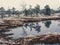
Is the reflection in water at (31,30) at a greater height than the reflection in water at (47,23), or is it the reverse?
the reflection in water at (47,23)

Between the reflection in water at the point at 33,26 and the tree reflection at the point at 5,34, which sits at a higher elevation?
the reflection in water at the point at 33,26

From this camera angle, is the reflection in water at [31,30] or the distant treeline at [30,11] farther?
the distant treeline at [30,11]

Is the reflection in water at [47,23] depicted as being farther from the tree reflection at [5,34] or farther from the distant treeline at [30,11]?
the tree reflection at [5,34]

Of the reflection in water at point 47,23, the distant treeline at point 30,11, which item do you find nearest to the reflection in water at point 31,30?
the reflection in water at point 47,23

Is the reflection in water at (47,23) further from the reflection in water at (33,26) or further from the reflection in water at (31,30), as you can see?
the reflection in water at (33,26)

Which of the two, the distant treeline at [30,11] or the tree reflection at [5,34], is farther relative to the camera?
the distant treeline at [30,11]

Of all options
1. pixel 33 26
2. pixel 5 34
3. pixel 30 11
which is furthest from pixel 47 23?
pixel 5 34

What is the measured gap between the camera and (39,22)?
334 cm

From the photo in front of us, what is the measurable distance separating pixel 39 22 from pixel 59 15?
0.45 m

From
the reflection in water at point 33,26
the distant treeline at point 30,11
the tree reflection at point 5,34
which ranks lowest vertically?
the tree reflection at point 5,34

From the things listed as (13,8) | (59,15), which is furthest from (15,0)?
(59,15)

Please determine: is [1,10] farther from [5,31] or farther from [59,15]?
[59,15]

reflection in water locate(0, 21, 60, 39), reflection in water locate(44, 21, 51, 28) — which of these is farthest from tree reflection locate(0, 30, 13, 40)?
reflection in water locate(44, 21, 51, 28)

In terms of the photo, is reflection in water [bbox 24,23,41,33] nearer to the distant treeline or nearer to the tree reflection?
the distant treeline
